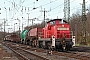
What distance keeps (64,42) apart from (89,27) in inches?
1357

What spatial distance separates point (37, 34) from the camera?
35594mm

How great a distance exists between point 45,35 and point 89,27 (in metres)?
30.7

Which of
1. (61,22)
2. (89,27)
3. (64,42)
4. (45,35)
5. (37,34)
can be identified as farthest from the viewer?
(89,27)

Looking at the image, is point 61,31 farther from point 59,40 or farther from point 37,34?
point 37,34

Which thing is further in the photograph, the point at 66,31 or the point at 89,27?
the point at 89,27

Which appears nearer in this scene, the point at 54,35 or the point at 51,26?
the point at 54,35

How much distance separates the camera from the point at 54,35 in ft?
82.7

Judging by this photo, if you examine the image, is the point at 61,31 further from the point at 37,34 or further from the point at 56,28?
the point at 37,34

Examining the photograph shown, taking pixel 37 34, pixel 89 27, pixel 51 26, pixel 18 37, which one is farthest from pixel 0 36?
pixel 51 26

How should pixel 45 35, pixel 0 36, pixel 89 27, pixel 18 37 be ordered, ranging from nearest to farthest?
pixel 45 35 → pixel 89 27 → pixel 18 37 → pixel 0 36

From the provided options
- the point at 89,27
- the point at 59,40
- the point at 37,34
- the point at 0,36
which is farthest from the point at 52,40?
the point at 0,36

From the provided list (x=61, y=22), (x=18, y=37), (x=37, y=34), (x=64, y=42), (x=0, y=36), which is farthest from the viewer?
(x=0, y=36)

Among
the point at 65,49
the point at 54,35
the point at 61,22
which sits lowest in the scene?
the point at 65,49

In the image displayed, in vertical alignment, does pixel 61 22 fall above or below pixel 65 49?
above
